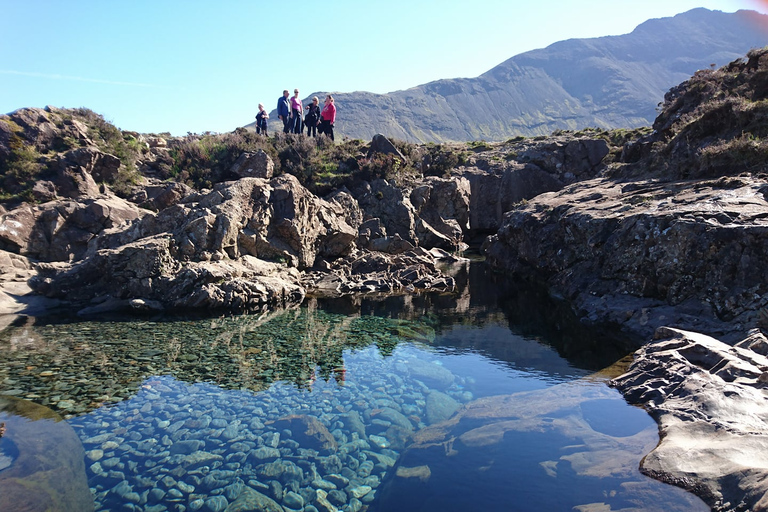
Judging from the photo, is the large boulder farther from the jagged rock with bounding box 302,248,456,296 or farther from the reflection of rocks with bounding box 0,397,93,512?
the reflection of rocks with bounding box 0,397,93,512

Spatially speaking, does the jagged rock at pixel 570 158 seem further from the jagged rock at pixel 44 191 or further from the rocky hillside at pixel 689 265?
the jagged rock at pixel 44 191

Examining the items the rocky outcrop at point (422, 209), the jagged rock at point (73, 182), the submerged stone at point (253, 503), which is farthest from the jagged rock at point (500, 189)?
the submerged stone at point (253, 503)

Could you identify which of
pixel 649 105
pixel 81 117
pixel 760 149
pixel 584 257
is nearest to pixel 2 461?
pixel 584 257

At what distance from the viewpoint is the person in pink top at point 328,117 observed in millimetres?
35906

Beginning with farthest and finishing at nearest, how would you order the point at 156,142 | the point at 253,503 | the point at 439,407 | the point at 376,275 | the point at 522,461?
1. the point at 156,142
2. the point at 376,275
3. the point at 439,407
4. the point at 522,461
5. the point at 253,503

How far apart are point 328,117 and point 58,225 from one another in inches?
783

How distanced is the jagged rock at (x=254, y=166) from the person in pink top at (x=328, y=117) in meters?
6.73

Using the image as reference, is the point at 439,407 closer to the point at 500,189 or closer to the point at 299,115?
the point at 299,115

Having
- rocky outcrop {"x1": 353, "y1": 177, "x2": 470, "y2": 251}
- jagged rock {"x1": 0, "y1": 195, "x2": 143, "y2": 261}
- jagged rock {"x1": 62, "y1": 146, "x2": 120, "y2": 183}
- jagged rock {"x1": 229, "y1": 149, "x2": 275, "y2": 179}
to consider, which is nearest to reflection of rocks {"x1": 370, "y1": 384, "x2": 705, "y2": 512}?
jagged rock {"x1": 0, "y1": 195, "x2": 143, "y2": 261}

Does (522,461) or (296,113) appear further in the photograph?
(296,113)

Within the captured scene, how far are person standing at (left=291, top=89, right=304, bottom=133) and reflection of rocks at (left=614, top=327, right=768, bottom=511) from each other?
29.6 m

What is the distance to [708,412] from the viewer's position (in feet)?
26.5

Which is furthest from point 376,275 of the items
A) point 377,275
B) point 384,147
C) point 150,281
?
point 384,147

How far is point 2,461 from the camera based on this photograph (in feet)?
25.9
